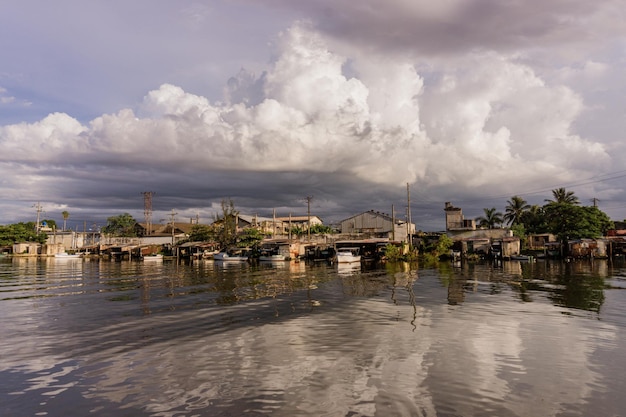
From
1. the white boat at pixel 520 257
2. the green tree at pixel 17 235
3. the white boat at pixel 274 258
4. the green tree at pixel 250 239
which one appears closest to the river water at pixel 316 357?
the white boat at pixel 520 257

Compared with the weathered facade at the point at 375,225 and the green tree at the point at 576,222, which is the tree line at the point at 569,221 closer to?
the green tree at the point at 576,222

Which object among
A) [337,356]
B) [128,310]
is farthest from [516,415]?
[128,310]

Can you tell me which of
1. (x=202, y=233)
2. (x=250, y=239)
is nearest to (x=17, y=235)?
(x=202, y=233)

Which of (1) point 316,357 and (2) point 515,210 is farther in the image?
(2) point 515,210

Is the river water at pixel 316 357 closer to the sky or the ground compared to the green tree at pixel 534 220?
closer to the ground

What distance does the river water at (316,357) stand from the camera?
930 centimetres

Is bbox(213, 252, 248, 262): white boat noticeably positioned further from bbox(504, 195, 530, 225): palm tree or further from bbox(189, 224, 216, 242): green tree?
bbox(504, 195, 530, 225): palm tree

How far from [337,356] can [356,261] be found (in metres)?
54.3

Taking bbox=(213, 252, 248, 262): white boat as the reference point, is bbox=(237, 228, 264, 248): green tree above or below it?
above

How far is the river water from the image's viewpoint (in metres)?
9.30

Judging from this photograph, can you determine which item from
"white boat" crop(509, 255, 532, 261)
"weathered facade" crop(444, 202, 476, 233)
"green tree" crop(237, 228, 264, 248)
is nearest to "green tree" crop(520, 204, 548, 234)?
"weathered facade" crop(444, 202, 476, 233)

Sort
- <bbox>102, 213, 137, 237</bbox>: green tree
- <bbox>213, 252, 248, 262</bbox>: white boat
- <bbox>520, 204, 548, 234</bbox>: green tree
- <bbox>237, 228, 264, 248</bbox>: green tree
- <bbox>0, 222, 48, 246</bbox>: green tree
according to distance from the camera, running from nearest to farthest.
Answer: <bbox>213, 252, 248, 262</bbox>: white boat → <bbox>237, 228, 264, 248</bbox>: green tree → <bbox>520, 204, 548, 234</bbox>: green tree → <bbox>0, 222, 48, 246</bbox>: green tree → <bbox>102, 213, 137, 237</bbox>: green tree

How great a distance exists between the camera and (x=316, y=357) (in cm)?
1274

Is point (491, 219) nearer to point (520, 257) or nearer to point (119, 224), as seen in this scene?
point (520, 257)
